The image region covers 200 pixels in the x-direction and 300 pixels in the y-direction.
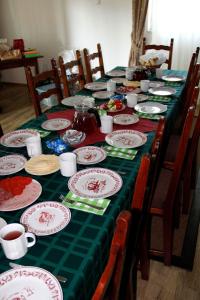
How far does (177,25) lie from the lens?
3336 millimetres

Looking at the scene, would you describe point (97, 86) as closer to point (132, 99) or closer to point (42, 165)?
point (132, 99)

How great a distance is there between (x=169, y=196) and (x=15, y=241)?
791 mm

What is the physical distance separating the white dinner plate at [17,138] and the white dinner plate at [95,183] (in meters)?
0.43

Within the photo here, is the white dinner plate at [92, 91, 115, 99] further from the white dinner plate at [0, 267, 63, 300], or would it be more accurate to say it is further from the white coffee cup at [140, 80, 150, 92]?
the white dinner plate at [0, 267, 63, 300]

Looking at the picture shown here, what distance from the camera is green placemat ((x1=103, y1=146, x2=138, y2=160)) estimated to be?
1.30 meters

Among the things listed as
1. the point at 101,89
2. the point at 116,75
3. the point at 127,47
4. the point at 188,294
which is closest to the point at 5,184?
the point at 188,294

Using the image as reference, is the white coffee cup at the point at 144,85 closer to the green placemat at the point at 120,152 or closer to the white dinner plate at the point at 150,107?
the white dinner plate at the point at 150,107

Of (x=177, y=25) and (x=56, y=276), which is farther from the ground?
(x=177, y=25)

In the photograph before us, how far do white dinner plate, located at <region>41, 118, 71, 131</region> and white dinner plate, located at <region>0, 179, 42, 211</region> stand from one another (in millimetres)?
548

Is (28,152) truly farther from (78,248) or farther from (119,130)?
(78,248)

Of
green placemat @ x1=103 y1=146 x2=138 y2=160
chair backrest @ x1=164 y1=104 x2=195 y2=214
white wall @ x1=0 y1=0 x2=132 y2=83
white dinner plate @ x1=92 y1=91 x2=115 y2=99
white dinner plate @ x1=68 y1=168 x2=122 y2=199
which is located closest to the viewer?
white dinner plate @ x1=68 y1=168 x2=122 y2=199

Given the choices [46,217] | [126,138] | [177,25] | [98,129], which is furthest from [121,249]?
[177,25]

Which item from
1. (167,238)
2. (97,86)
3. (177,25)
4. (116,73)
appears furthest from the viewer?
(177,25)

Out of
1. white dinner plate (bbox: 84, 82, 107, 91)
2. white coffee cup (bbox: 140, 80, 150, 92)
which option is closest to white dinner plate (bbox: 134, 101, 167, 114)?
white coffee cup (bbox: 140, 80, 150, 92)
